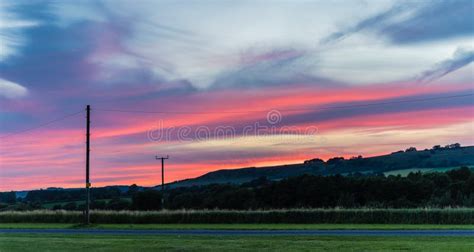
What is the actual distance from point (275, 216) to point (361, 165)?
48.5 metres

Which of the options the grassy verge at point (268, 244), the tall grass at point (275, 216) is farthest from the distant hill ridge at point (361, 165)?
the grassy verge at point (268, 244)

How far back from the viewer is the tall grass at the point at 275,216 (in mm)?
43938

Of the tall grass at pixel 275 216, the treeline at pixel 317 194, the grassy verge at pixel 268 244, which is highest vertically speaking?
the treeline at pixel 317 194

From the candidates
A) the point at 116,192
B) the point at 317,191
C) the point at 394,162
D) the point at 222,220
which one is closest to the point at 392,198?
the point at 317,191

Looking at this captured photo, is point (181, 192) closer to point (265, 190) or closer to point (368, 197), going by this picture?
point (265, 190)

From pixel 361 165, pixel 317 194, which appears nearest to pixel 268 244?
pixel 317 194

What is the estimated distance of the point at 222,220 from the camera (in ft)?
Answer: 162

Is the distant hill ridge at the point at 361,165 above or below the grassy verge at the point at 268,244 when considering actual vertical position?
above

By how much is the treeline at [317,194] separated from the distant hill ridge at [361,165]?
6.84 m

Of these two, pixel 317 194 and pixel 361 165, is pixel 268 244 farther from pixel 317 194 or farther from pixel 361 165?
pixel 361 165

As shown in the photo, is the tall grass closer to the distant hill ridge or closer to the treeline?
the treeline

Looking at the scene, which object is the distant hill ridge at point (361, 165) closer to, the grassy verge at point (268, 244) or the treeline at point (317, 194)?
the treeline at point (317, 194)

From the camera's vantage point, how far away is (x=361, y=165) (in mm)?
94188

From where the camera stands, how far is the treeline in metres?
70.9
